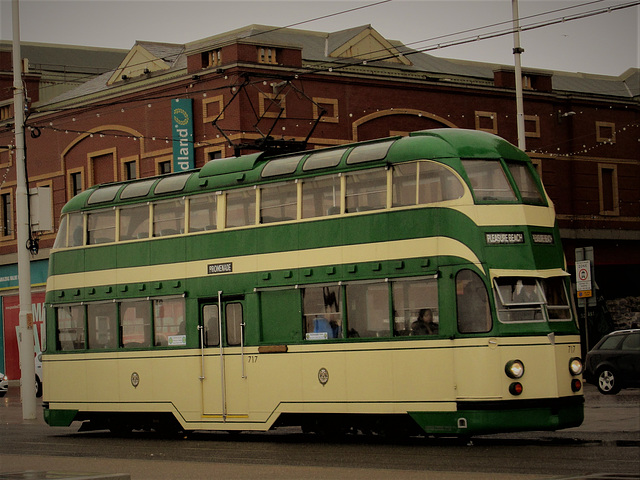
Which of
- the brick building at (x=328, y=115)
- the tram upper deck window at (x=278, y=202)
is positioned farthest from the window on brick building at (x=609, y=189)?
the tram upper deck window at (x=278, y=202)

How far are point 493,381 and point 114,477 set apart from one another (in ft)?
19.2

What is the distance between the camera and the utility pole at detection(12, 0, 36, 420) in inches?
1075

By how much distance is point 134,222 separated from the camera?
68.7 feet

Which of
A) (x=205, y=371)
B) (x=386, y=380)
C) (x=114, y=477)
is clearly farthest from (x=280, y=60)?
(x=114, y=477)

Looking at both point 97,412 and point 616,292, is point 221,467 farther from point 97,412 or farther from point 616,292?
point 616,292

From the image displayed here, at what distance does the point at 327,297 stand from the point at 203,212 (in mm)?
3188

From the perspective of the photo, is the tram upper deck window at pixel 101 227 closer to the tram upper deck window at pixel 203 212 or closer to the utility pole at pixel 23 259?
the tram upper deck window at pixel 203 212

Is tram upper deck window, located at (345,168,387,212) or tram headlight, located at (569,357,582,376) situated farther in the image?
tram upper deck window, located at (345,168,387,212)

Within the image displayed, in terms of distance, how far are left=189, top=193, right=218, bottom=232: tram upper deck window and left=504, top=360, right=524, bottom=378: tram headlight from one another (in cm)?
605

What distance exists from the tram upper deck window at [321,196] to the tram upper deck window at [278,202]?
205 mm

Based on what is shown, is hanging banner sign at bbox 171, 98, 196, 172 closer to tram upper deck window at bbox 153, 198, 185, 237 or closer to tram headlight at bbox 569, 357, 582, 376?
tram upper deck window at bbox 153, 198, 185, 237

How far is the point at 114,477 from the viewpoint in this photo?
456 inches

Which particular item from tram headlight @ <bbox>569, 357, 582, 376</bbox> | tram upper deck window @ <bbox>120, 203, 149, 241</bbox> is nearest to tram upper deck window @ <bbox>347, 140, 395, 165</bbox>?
tram headlight @ <bbox>569, 357, 582, 376</bbox>

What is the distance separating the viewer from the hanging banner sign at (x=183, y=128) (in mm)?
39312
